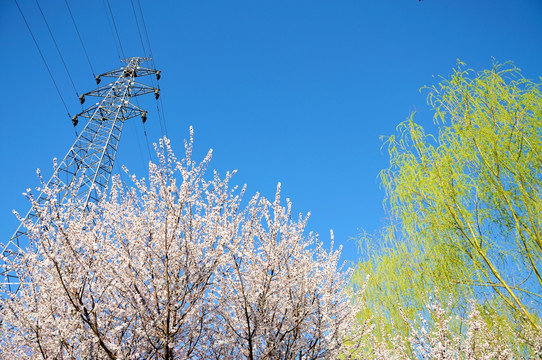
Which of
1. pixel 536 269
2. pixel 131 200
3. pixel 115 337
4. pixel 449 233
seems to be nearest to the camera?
pixel 115 337

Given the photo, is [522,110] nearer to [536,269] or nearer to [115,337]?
[536,269]

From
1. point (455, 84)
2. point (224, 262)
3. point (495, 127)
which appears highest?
point (455, 84)

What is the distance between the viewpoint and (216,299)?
4.19 metres

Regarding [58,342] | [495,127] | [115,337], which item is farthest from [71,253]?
[495,127]

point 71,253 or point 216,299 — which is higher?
point 71,253

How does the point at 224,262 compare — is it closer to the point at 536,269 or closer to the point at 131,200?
the point at 131,200

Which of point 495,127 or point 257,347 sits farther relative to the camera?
point 495,127

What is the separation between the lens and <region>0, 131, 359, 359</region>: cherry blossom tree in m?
3.31

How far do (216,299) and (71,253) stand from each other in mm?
1841

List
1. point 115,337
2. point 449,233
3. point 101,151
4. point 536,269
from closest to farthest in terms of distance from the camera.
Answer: point 115,337 → point 536,269 → point 449,233 → point 101,151

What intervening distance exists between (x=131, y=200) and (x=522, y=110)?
6.10 metres

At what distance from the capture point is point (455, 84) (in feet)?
19.0

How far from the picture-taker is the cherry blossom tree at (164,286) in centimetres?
331

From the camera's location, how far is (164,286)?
3.66 m
